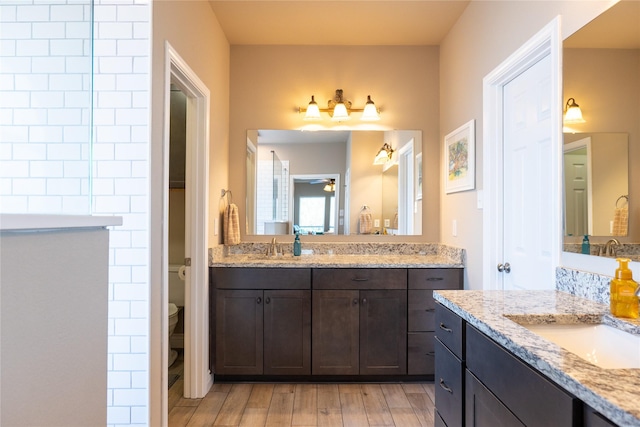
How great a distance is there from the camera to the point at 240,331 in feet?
8.66

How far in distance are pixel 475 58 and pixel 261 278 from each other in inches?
83.0

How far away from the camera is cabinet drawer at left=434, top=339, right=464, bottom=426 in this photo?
134 centimetres

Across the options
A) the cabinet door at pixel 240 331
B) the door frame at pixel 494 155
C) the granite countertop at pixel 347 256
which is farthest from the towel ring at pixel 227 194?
the door frame at pixel 494 155

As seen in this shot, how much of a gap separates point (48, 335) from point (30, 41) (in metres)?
0.73

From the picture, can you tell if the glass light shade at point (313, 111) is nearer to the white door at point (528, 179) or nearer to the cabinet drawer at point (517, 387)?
the white door at point (528, 179)

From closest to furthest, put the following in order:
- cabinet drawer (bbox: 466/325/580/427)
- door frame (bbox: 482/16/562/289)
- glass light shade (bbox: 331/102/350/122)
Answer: cabinet drawer (bbox: 466/325/580/427)
door frame (bbox: 482/16/562/289)
glass light shade (bbox: 331/102/350/122)

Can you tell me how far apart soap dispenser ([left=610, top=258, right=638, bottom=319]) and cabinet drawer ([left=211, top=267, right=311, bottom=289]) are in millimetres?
1802

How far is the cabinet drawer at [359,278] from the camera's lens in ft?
8.68

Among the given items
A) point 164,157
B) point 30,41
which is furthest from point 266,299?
point 30,41

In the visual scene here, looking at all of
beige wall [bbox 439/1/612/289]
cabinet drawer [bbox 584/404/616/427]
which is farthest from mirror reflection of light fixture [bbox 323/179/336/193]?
cabinet drawer [bbox 584/404/616/427]

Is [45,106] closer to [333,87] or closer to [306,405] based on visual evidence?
[306,405]

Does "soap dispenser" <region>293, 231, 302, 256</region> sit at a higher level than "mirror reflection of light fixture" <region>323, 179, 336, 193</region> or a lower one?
lower

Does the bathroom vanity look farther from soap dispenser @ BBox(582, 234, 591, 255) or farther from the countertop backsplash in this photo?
soap dispenser @ BBox(582, 234, 591, 255)

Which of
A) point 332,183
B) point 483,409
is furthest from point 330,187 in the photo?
point 483,409
